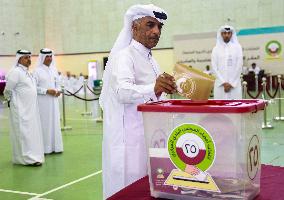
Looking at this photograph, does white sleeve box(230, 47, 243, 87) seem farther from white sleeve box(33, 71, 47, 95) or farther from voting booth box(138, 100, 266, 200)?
voting booth box(138, 100, 266, 200)

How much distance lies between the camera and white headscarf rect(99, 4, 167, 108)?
2.06 meters

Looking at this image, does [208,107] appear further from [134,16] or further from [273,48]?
[273,48]

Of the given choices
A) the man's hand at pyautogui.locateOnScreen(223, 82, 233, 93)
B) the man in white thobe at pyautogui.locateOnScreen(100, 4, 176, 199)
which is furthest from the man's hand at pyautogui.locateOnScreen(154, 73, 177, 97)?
the man's hand at pyautogui.locateOnScreen(223, 82, 233, 93)

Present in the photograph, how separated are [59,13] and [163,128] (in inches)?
920

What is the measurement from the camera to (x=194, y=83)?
1.33 metres

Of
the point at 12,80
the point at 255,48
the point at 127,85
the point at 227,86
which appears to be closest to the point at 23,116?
the point at 12,80

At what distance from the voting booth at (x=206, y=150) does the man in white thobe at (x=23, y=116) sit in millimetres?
4870

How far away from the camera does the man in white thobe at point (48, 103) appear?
6.73 meters

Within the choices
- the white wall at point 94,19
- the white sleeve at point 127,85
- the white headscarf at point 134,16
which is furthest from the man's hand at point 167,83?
the white wall at point 94,19

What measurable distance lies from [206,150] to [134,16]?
1.13 m

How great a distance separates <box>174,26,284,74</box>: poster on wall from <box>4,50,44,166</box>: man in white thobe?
1369 centimetres

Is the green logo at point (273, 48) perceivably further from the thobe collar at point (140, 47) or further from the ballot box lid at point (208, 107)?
the ballot box lid at point (208, 107)

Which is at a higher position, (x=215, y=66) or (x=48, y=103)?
(x=215, y=66)

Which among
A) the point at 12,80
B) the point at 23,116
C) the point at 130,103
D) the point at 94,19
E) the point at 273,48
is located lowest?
the point at 23,116
